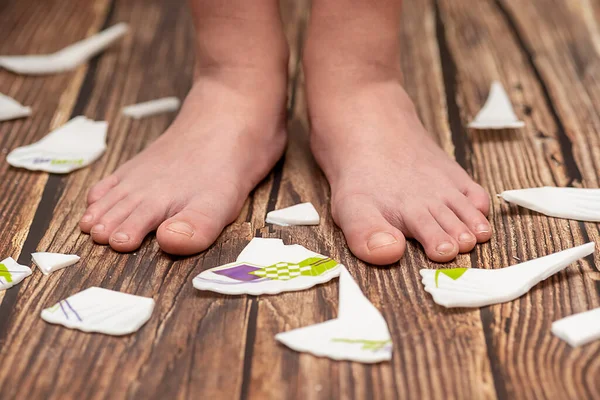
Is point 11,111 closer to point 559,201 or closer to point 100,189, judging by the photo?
point 100,189

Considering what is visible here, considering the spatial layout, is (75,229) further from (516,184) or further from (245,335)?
(516,184)

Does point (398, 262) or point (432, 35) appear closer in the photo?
point (398, 262)

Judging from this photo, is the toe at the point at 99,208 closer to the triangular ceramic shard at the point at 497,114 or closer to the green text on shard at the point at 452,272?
the green text on shard at the point at 452,272

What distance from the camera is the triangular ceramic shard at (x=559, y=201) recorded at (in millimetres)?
883

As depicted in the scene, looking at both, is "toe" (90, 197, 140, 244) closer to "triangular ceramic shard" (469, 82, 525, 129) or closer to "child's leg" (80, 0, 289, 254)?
"child's leg" (80, 0, 289, 254)

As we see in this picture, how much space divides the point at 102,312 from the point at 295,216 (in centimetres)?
26

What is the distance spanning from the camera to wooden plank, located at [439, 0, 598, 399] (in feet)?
2.17

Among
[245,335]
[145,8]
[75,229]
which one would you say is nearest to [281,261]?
[245,335]

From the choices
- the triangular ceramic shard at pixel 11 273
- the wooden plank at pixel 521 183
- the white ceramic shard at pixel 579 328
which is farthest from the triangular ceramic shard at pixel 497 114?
the triangular ceramic shard at pixel 11 273

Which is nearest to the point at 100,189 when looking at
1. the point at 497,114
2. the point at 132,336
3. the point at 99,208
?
the point at 99,208

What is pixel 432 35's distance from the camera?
1.39 m

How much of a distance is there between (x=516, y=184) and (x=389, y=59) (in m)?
0.23

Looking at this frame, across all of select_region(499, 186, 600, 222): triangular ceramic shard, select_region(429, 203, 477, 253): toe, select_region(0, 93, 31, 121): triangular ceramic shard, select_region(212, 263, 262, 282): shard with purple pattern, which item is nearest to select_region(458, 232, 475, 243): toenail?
select_region(429, 203, 477, 253): toe

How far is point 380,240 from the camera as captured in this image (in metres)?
0.79
